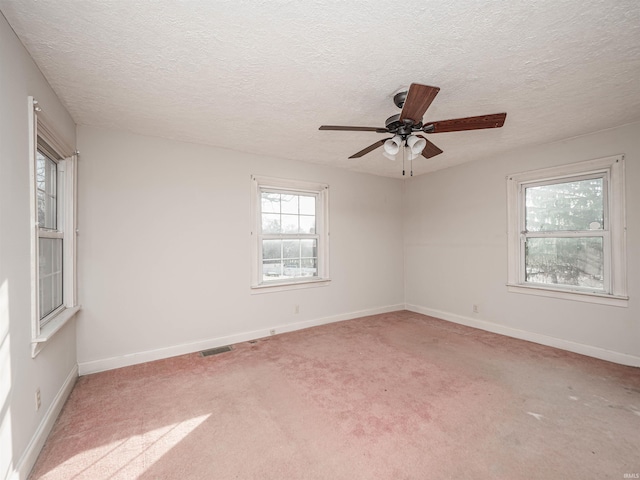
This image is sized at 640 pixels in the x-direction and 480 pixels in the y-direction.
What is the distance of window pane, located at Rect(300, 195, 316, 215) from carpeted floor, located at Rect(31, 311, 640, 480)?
1.97 m

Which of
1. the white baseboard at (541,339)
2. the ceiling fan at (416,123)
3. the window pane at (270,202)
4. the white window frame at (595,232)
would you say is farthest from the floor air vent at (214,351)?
the white window frame at (595,232)

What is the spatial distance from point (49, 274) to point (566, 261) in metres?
5.17

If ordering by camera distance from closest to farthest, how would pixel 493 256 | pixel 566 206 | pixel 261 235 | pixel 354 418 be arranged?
pixel 354 418, pixel 566 206, pixel 261 235, pixel 493 256

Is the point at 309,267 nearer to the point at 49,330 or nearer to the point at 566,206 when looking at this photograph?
the point at 49,330

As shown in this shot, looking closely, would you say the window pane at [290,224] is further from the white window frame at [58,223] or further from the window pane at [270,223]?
the white window frame at [58,223]

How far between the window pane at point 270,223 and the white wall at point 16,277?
2.42 metres

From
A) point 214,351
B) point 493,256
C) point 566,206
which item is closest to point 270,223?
point 214,351

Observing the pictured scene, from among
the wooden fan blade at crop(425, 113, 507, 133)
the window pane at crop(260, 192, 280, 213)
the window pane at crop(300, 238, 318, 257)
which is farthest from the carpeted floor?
the wooden fan blade at crop(425, 113, 507, 133)

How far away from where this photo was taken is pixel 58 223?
2545 millimetres

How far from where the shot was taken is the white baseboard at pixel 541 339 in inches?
115

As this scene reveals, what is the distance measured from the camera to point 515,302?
377cm

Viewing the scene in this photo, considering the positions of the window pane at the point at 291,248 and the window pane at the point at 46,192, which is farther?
the window pane at the point at 291,248

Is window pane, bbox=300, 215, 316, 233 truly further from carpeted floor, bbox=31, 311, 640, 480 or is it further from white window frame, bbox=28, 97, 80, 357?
white window frame, bbox=28, 97, 80, 357

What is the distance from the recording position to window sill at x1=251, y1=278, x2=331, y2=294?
3801mm
